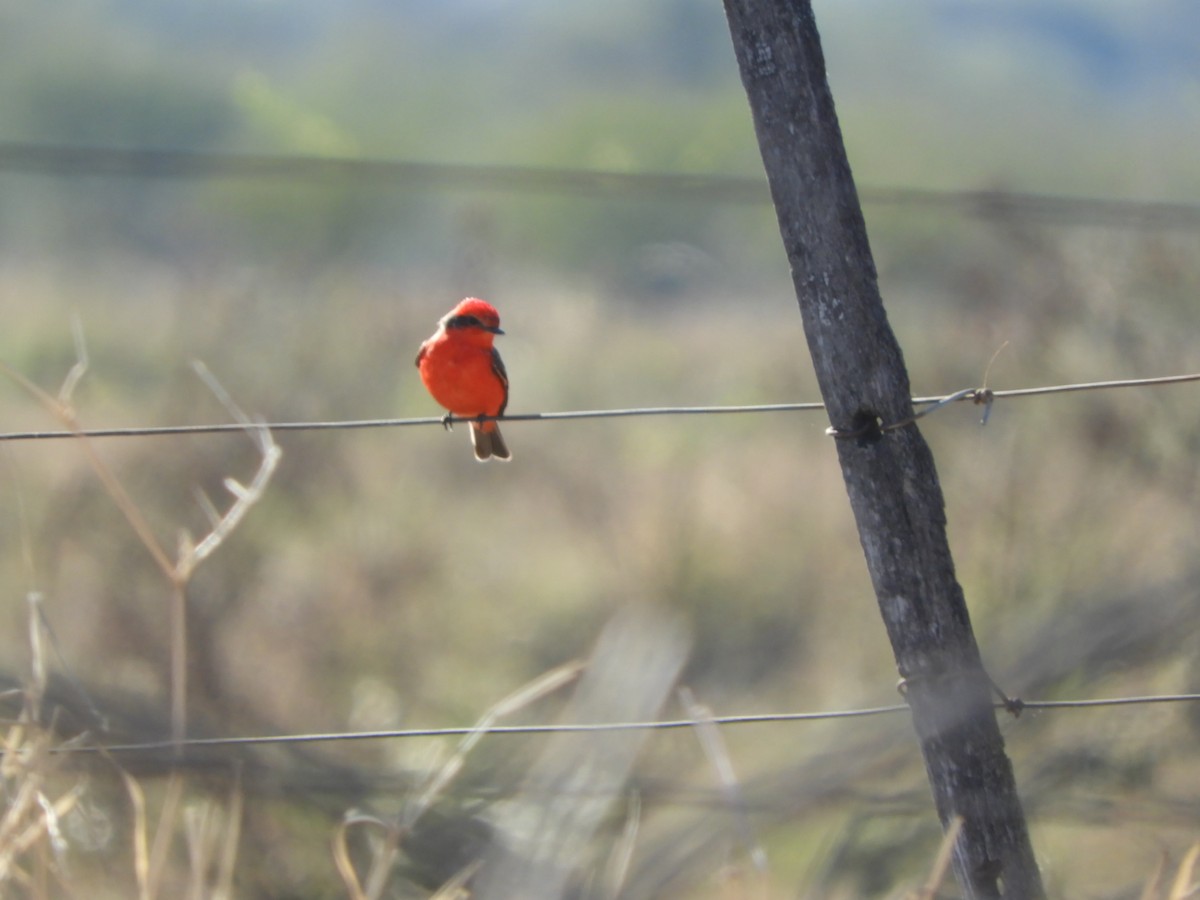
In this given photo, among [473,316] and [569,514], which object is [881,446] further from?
[569,514]

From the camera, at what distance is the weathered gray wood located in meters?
3.01

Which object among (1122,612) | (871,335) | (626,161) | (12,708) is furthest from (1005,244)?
(1122,612)

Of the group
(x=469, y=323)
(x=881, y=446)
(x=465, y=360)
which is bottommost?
(x=881, y=446)

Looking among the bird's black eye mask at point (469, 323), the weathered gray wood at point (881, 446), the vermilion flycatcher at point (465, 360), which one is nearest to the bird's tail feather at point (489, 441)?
the vermilion flycatcher at point (465, 360)

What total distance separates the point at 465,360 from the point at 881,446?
2.93 m

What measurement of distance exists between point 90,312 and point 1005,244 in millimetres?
8590

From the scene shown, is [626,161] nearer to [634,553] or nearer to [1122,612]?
[634,553]

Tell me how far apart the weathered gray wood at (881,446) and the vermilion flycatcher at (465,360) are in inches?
108

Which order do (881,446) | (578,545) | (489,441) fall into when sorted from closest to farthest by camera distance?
(881,446)
(489,441)
(578,545)

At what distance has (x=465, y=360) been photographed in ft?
18.7

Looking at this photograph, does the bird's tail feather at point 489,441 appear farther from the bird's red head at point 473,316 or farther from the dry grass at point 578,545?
the dry grass at point 578,545

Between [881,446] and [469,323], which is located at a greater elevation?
[469,323]

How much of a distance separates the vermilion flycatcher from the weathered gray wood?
2741 millimetres

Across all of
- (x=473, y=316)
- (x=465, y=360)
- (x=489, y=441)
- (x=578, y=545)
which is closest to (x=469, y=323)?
(x=473, y=316)
